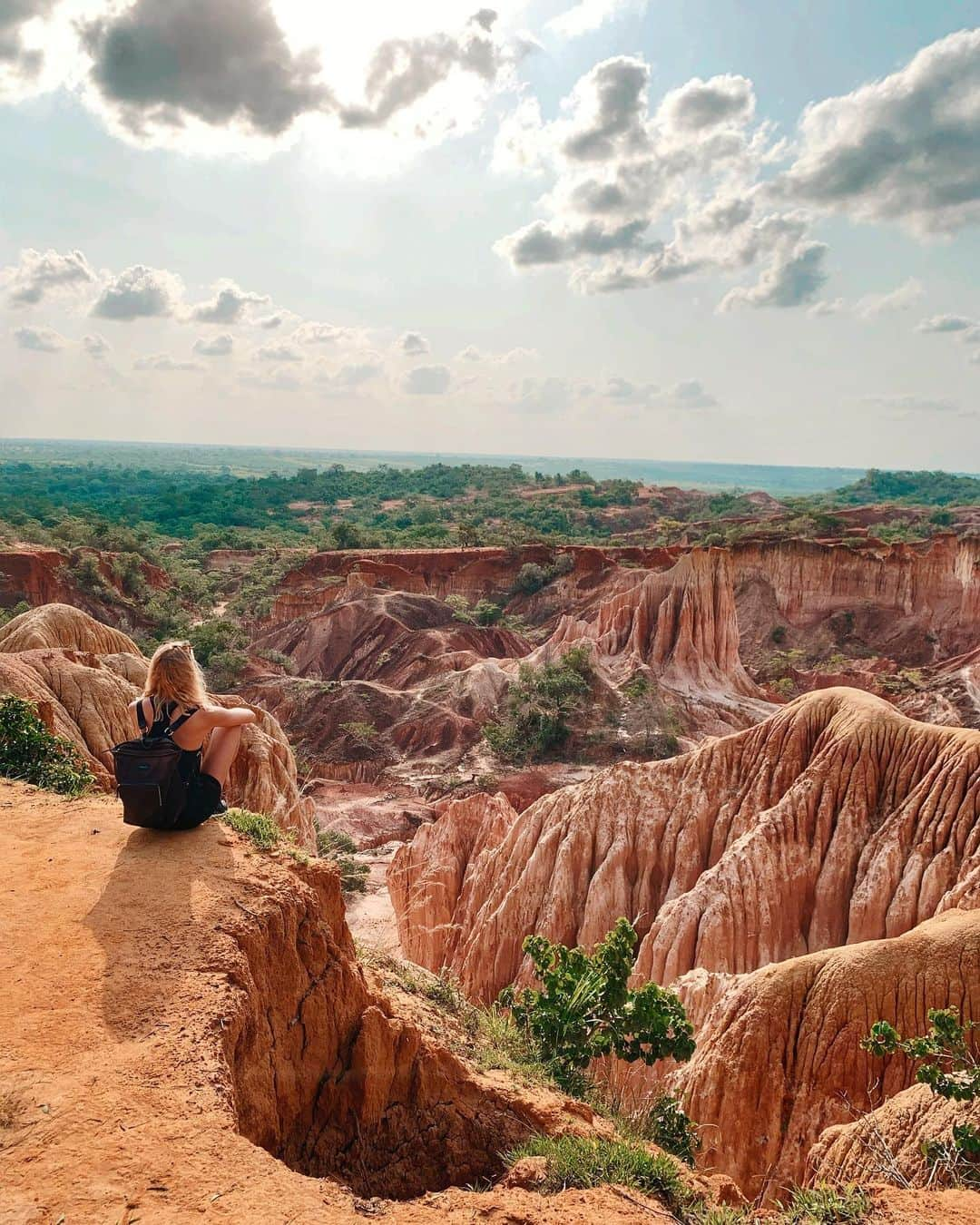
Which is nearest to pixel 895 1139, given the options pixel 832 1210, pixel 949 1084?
pixel 949 1084

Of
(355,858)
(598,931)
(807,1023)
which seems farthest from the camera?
(355,858)

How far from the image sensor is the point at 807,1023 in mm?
8336

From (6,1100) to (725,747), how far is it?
12437 mm

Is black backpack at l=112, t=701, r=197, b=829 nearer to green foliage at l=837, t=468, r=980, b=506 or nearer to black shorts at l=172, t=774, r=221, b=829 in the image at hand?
black shorts at l=172, t=774, r=221, b=829

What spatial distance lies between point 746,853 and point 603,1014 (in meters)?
4.92

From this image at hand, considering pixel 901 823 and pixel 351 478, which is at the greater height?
pixel 351 478

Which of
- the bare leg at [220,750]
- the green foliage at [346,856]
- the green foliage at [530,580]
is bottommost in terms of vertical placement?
the green foliage at [346,856]

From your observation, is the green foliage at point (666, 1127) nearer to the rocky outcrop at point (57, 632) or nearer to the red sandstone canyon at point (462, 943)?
the red sandstone canyon at point (462, 943)

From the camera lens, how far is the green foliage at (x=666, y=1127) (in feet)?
19.9

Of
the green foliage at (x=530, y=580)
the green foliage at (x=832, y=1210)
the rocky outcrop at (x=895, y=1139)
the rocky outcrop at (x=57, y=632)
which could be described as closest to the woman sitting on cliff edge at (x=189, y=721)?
the green foliage at (x=832, y=1210)

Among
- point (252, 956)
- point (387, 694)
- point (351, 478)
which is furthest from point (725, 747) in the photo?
point (351, 478)

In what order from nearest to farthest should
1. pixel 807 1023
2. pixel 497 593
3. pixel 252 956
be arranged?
1. pixel 252 956
2. pixel 807 1023
3. pixel 497 593

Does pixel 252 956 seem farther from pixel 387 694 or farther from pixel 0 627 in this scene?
pixel 387 694

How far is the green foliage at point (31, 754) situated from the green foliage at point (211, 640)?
26.4 m
